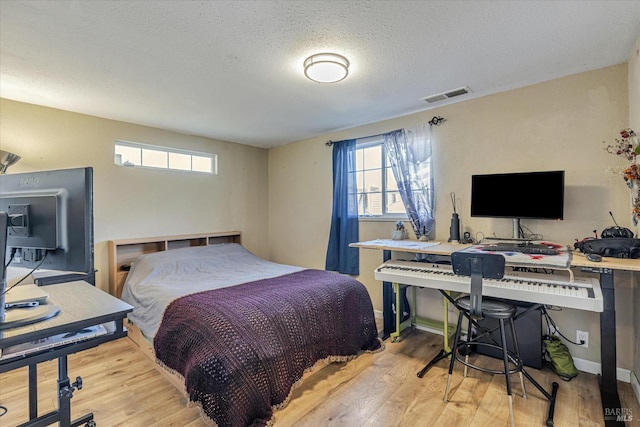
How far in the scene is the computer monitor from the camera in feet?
3.52

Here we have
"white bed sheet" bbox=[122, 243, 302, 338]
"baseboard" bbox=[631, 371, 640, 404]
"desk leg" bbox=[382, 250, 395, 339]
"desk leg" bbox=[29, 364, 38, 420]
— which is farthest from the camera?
"desk leg" bbox=[382, 250, 395, 339]

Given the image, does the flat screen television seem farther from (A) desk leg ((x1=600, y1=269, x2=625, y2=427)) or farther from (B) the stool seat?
(B) the stool seat

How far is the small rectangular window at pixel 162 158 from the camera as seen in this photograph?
11.4 feet

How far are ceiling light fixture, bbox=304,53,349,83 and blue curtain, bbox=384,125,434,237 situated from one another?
1.27 meters

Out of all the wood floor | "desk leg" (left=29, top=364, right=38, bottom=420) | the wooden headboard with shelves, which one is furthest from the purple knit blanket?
the wooden headboard with shelves

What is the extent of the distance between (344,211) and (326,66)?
6.51 ft

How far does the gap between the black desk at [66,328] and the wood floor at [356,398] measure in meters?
0.43

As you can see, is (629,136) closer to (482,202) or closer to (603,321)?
(482,202)

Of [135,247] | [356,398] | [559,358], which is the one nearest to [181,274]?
[135,247]

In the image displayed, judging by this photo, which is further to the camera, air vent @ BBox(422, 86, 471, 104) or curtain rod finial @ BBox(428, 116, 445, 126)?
curtain rod finial @ BBox(428, 116, 445, 126)

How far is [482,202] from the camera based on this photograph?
2580 millimetres

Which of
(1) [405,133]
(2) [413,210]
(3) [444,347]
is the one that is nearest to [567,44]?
(1) [405,133]

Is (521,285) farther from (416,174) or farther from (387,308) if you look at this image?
(416,174)

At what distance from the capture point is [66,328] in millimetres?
1029
